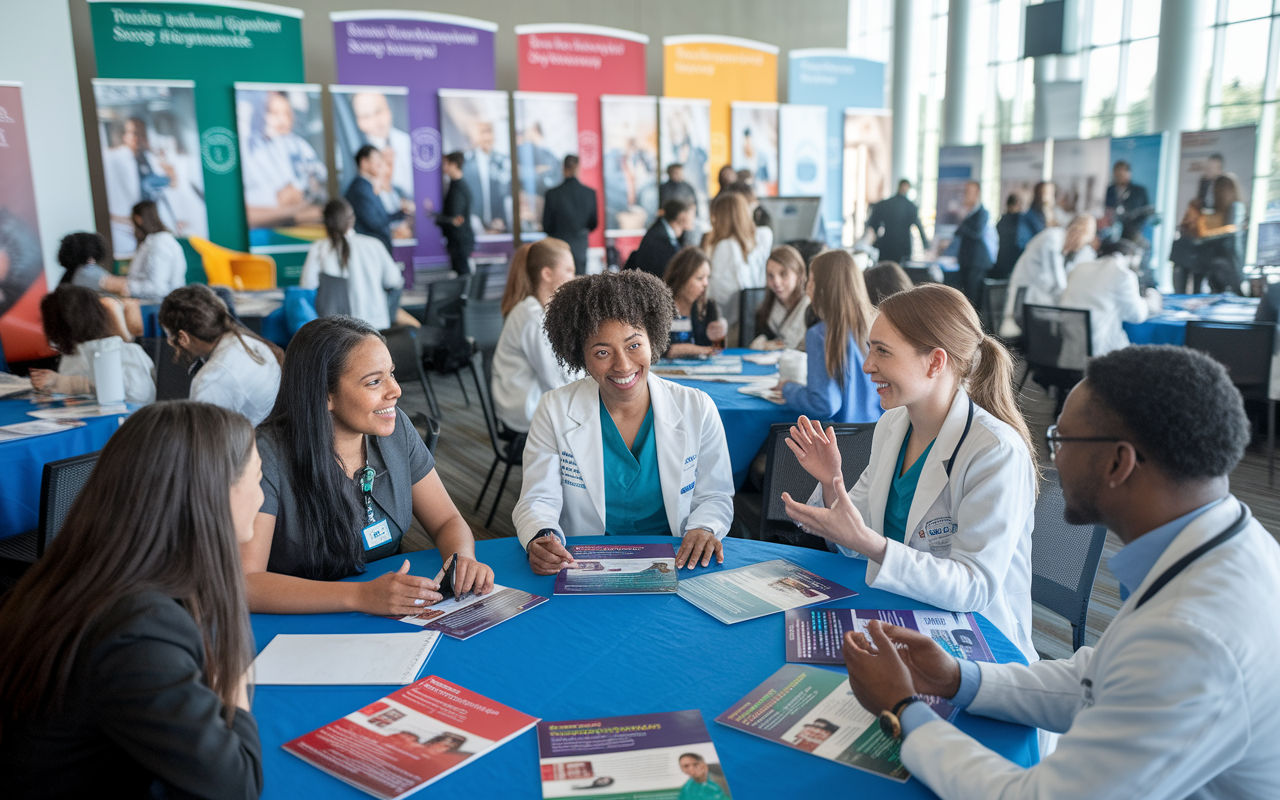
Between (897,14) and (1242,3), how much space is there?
5.61 metres

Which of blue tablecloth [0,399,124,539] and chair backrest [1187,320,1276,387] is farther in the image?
chair backrest [1187,320,1276,387]

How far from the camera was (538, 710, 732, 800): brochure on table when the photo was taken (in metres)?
1.19

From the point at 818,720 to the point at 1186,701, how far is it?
0.52m

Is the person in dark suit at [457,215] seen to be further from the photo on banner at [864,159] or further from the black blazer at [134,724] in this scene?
the black blazer at [134,724]

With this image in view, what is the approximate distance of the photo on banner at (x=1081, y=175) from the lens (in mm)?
10766

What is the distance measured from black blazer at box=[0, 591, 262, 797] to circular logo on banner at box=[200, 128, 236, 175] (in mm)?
8984

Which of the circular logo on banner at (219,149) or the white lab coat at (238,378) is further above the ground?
the circular logo on banner at (219,149)

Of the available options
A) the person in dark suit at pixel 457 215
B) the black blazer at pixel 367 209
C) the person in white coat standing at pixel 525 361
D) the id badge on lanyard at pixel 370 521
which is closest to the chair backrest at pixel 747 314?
the person in white coat standing at pixel 525 361

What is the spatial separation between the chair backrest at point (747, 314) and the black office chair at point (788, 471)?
3089 mm

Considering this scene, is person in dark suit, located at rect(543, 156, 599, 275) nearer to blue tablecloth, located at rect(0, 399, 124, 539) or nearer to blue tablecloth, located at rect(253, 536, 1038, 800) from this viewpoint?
blue tablecloth, located at rect(0, 399, 124, 539)

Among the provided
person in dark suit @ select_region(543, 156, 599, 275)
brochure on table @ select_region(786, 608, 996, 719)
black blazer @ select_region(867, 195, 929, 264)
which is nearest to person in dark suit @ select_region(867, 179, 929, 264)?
black blazer @ select_region(867, 195, 929, 264)

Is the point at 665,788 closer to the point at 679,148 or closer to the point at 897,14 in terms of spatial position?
the point at 679,148

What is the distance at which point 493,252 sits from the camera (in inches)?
410

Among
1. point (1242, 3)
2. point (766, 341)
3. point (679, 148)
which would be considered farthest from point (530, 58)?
point (1242, 3)
